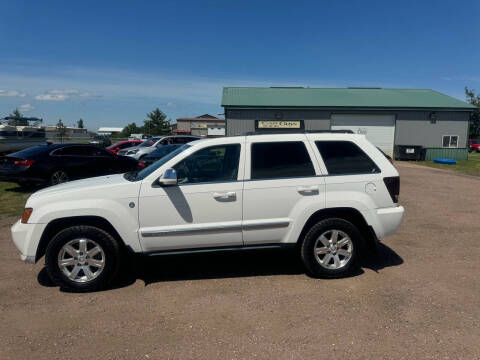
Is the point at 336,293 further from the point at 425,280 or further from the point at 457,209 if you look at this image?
the point at 457,209

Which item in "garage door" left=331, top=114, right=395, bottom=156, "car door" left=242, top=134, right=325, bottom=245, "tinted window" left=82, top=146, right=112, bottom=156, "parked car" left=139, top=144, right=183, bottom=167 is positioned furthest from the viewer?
"garage door" left=331, top=114, right=395, bottom=156

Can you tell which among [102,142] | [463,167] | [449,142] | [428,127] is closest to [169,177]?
[463,167]

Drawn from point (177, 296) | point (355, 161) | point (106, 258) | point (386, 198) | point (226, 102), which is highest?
point (226, 102)

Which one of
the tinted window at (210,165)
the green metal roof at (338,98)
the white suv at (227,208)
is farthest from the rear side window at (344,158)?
the green metal roof at (338,98)

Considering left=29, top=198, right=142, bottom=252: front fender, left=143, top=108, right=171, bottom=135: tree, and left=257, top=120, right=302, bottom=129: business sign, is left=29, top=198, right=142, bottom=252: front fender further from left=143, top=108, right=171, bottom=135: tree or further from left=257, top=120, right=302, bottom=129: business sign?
left=143, top=108, right=171, bottom=135: tree

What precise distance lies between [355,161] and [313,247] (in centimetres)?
122

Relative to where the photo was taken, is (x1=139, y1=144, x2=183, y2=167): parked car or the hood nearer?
the hood

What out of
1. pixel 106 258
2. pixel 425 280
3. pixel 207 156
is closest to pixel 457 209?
pixel 425 280

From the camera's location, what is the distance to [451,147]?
2661 centimetres

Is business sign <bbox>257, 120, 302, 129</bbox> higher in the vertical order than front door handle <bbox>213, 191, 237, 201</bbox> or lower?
higher

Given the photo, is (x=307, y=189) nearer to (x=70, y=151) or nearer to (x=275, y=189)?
(x=275, y=189)

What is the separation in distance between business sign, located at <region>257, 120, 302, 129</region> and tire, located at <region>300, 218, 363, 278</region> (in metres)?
22.2

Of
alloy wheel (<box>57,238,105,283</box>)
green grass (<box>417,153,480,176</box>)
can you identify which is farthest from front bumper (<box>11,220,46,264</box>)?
green grass (<box>417,153,480,176</box>)

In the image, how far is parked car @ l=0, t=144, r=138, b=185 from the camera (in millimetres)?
10141
